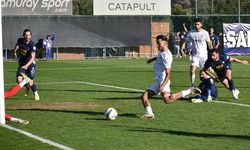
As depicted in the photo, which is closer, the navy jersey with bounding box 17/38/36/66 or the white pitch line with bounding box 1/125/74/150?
the white pitch line with bounding box 1/125/74/150

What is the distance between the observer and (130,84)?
812 inches

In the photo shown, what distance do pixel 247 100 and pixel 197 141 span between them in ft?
20.1

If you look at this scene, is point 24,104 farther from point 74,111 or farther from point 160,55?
point 160,55

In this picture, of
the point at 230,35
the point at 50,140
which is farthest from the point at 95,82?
the point at 230,35

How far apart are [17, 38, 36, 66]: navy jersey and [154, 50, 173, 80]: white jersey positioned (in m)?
4.74

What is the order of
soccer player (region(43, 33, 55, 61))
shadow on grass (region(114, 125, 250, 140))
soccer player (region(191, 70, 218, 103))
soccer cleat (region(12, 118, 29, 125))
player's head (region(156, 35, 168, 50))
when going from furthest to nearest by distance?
1. soccer player (region(43, 33, 55, 61))
2. soccer player (region(191, 70, 218, 103))
3. player's head (region(156, 35, 168, 50))
4. soccer cleat (region(12, 118, 29, 125))
5. shadow on grass (region(114, 125, 250, 140))

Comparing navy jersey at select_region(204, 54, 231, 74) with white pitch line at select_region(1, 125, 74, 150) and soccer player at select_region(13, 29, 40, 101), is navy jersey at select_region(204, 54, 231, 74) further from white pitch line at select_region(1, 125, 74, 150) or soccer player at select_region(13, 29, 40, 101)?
white pitch line at select_region(1, 125, 74, 150)

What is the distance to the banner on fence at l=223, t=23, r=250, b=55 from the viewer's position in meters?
44.5

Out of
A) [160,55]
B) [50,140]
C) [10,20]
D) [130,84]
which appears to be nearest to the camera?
[50,140]

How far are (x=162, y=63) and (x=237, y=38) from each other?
3372 centimetres

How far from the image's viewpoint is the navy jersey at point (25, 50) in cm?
1578

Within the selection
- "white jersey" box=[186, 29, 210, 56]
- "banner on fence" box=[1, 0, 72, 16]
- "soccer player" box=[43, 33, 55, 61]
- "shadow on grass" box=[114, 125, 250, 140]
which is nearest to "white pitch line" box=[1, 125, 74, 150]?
"shadow on grass" box=[114, 125, 250, 140]

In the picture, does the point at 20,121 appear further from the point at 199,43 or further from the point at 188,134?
the point at 199,43

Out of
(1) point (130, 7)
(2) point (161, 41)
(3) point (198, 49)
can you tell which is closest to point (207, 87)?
(3) point (198, 49)
